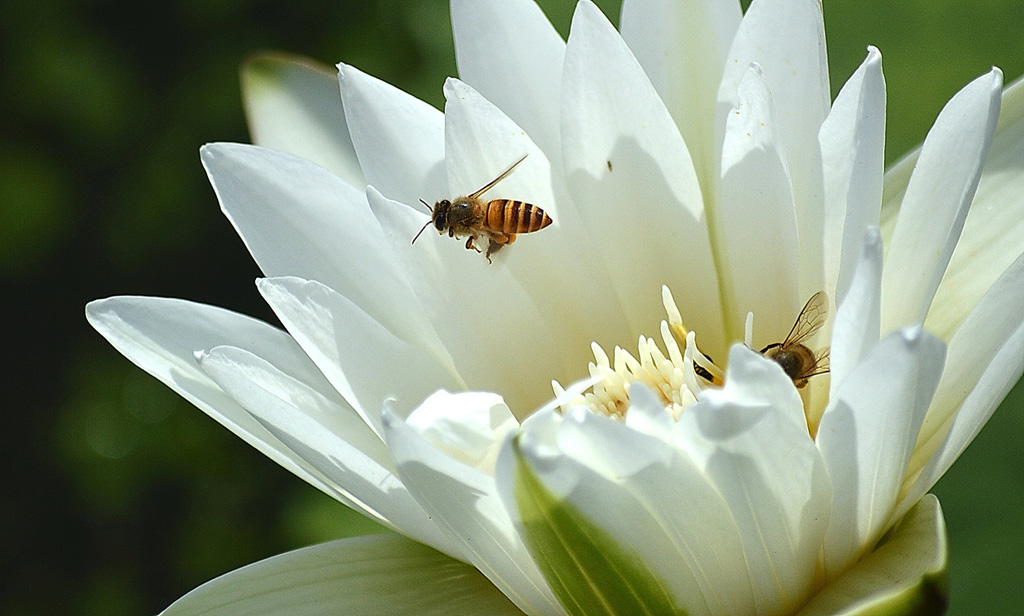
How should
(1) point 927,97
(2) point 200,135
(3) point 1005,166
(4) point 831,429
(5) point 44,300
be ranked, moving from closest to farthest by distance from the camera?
(4) point 831,429 → (3) point 1005,166 → (1) point 927,97 → (2) point 200,135 → (5) point 44,300

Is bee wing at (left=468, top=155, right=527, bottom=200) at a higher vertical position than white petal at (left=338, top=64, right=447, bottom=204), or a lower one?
lower

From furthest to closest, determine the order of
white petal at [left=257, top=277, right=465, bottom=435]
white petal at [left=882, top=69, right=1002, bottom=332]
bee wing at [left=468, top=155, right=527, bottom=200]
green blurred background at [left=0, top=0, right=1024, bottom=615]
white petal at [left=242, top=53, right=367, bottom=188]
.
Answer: green blurred background at [left=0, top=0, right=1024, bottom=615] < white petal at [left=242, top=53, right=367, bottom=188] < bee wing at [left=468, top=155, right=527, bottom=200] < white petal at [left=257, top=277, right=465, bottom=435] < white petal at [left=882, top=69, right=1002, bottom=332]

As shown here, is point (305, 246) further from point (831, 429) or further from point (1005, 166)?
point (1005, 166)

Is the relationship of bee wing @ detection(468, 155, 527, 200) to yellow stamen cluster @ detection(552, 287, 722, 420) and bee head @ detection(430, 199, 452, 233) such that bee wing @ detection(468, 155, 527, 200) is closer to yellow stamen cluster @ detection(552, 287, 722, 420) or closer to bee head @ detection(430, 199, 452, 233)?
bee head @ detection(430, 199, 452, 233)

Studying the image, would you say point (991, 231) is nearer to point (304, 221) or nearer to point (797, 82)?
point (797, 82)

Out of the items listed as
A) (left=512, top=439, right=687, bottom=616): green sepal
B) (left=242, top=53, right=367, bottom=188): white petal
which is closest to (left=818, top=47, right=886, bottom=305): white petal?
(left=512, top=439, right=687, bottom=616): green sepal

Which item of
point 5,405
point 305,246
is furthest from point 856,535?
point 5,405

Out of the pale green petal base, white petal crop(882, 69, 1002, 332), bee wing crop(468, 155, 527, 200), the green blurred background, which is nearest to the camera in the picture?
the pale green petal base

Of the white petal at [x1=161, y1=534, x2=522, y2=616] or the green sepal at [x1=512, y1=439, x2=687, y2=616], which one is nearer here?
the green sepal at [x1=512, y1=439, x2=687, y2=616]
